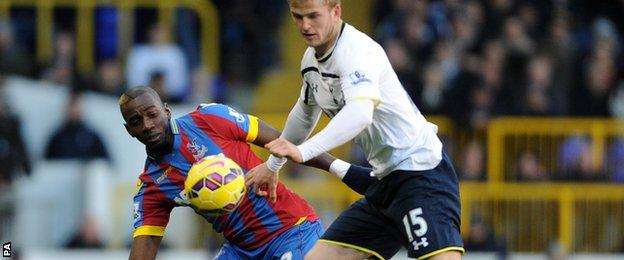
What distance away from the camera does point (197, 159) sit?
938 cm

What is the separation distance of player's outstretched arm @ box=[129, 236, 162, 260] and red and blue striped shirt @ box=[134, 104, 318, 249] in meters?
0.04

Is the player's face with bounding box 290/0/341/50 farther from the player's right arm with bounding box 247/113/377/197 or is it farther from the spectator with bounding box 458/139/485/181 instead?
the spectator with bounding box 458/139/485/181

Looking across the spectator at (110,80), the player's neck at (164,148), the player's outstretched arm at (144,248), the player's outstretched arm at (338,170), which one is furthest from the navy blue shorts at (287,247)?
the spectator at (110,80)

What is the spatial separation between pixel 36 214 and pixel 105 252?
929 millimetres

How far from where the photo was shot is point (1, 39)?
1616cm

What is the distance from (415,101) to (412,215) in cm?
674

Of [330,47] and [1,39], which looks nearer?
[330,47]

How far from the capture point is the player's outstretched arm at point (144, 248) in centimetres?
935

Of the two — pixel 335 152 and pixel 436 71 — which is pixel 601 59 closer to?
pixel 436 71

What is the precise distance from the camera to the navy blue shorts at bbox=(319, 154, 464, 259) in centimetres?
877

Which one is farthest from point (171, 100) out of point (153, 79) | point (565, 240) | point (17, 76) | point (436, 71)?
point (565, 240)

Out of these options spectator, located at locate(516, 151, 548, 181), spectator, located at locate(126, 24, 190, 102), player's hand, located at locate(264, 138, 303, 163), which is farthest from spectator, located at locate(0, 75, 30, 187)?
player's hand, located at locate(264, 138, 303, 163)

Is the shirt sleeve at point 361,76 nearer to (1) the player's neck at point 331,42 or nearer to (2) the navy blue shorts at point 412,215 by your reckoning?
(1) the player's neck at point 331,42

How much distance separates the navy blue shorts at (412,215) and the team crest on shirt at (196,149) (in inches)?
36.5
